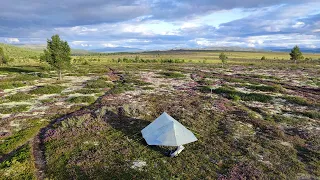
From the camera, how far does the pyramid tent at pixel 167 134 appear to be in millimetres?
19328

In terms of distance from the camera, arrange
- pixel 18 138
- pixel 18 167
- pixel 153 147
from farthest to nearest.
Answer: pixel 18 138
pixel 153 147
pixel 18 167

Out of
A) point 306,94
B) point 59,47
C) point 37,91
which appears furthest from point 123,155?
point 59,47

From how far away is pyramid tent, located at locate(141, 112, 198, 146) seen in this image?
19328mm

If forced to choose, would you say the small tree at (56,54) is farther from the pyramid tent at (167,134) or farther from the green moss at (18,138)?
the pyramid tent at (167,134)

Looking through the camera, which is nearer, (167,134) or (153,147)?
(167,134)

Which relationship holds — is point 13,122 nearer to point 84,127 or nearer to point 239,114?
point 84,127

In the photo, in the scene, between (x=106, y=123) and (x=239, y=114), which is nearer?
(x=106, y=123)

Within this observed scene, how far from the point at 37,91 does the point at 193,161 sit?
111ft

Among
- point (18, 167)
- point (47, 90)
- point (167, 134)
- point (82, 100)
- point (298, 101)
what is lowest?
point (18, 167)

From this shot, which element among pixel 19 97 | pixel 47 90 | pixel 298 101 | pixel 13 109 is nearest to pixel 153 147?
pixel 13 109

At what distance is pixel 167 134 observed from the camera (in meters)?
19.7

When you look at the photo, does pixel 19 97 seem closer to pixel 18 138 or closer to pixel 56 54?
pixel 18 138

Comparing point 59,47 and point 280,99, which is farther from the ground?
point 59,47

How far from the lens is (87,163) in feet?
A: 57.8
